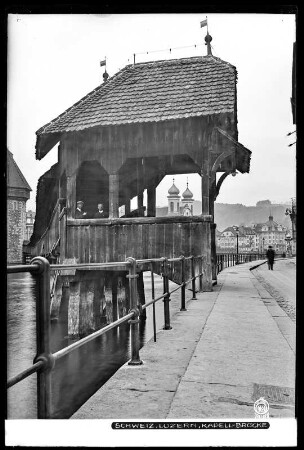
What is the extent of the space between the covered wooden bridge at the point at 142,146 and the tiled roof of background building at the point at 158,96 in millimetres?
24

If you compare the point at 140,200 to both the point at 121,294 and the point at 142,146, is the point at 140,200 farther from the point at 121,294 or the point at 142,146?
the point at 142,146

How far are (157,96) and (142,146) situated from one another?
4.30ft

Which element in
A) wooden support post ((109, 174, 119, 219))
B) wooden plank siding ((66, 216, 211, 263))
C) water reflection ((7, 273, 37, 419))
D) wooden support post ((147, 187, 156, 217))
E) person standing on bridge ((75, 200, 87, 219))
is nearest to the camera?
water reflection ((7, 273, 37, 419))

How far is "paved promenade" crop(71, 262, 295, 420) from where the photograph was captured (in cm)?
286

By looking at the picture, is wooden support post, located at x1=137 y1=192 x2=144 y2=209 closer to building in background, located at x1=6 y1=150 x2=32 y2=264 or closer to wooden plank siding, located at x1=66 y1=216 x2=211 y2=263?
wooden plank siding, located at x1=66 y1=216 x2=211 y2=263

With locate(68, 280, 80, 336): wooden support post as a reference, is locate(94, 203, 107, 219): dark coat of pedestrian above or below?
above

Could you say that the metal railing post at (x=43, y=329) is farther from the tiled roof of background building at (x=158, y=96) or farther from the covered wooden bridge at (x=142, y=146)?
the tiled roof of background building at (x=158, y=96)

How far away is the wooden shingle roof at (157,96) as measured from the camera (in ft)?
34.2

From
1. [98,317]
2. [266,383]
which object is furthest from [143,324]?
[266,383]

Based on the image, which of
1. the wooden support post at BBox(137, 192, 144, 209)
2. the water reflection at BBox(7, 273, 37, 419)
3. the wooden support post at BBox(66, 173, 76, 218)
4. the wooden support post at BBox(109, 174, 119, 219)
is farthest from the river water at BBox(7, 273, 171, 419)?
the wooden support post at BBox(137, 192, 144, 209)

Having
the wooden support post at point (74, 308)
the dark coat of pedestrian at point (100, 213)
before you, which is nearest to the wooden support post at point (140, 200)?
the dark coat of pedestrian at point (100, 213)

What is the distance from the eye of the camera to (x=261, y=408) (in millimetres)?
2822

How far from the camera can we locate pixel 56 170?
12.0 m

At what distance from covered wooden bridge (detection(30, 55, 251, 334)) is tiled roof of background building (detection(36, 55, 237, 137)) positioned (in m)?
0.02
